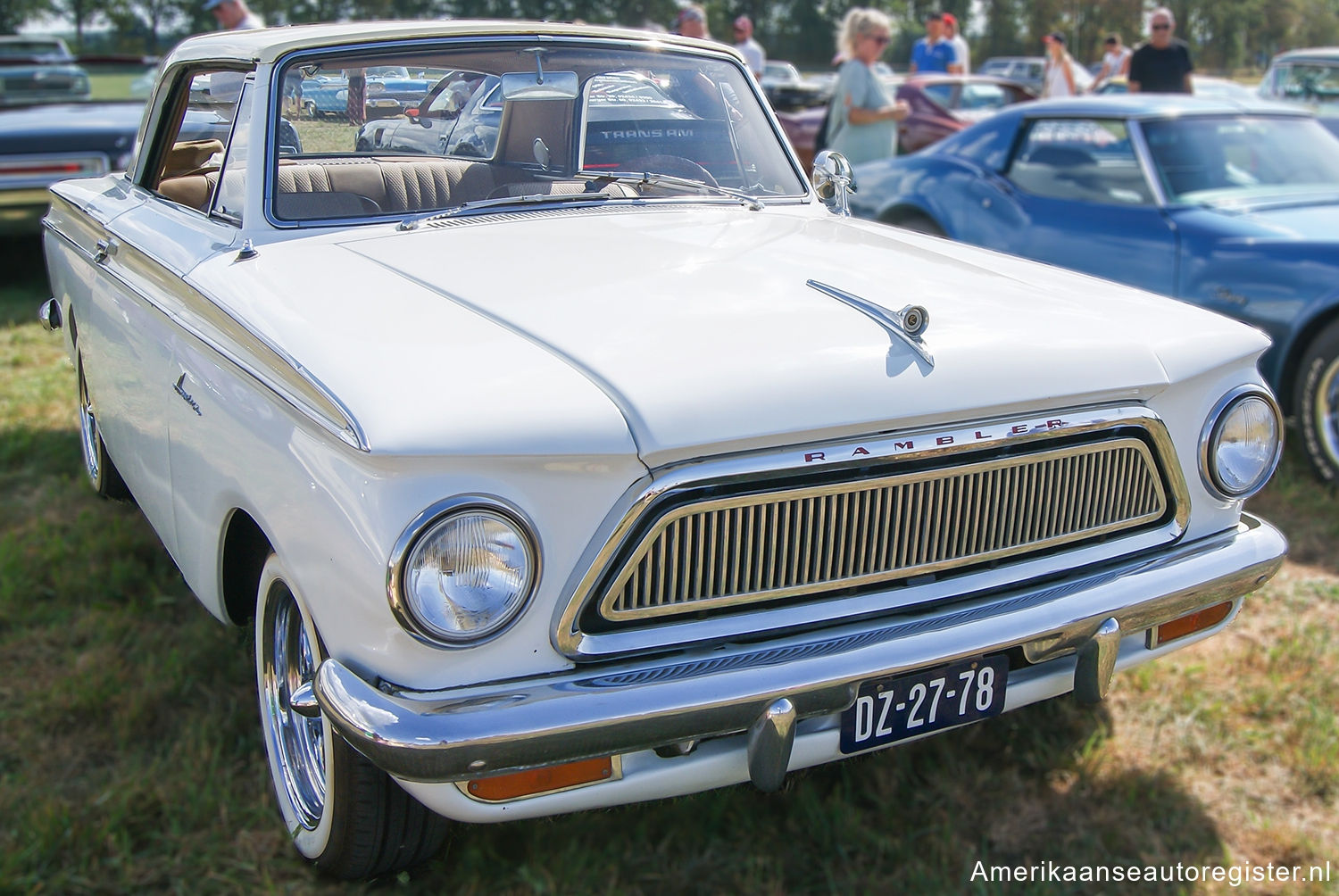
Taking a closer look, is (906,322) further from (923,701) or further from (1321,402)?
(1321,402)

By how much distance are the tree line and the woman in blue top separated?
134ft

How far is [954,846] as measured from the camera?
233cm

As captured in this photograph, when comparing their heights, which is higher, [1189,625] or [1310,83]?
[1310,83]

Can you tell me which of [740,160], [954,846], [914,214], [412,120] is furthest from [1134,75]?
[954,846]

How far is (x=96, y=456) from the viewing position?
3.80 meters

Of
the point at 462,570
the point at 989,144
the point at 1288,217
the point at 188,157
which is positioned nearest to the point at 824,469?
the point at 462,570

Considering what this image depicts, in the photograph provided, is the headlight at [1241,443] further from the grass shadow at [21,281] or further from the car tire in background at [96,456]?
the grass shadow at [21,281]

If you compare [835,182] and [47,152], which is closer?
[835,182]

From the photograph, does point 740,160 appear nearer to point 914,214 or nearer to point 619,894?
point 619,894

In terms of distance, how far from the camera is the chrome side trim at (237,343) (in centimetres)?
176

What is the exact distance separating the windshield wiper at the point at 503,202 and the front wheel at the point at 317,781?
94 centimetres

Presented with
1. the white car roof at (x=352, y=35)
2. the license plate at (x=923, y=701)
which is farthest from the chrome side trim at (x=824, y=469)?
the white car roof at (x=352, y=35)

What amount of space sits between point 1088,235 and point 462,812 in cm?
414

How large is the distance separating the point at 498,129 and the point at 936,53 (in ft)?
29.1
